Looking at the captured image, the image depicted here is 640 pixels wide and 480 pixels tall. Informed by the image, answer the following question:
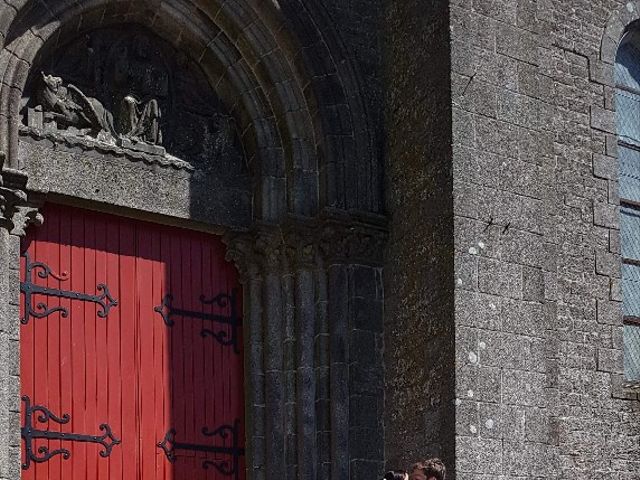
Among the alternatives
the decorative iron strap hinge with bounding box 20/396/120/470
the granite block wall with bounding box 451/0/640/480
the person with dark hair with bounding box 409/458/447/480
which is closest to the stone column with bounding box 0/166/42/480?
the decorative iron strap hinge with bounding box 20/396/120/470

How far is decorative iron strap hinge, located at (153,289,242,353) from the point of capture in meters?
8.91

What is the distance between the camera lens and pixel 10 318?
802 cm

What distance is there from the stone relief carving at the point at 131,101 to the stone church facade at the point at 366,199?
0.5 inches

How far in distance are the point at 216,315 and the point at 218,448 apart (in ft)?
2.59

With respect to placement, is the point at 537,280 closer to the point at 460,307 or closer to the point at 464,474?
A: the point at 460,307

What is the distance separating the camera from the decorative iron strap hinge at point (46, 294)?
8375 mm

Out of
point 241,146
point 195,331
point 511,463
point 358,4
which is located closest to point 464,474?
point 511,463

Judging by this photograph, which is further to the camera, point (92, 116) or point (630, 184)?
point (630, 184)

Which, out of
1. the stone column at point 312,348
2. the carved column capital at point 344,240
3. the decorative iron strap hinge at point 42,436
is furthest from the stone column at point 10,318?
the carved column capital at point 344,240

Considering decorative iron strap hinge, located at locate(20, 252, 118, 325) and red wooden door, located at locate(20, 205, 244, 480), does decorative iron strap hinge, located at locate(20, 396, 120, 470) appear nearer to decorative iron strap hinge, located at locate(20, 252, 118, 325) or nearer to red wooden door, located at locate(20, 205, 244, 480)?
red wooden door, located at locate(20, 205, 244, 480)

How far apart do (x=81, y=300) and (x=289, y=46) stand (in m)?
2.02

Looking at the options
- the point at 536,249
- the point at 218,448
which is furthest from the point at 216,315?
the point at 536,249

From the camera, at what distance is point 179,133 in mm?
9188

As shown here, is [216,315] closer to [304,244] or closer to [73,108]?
[304,244]
